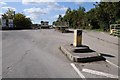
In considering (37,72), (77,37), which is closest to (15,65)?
(37,72)

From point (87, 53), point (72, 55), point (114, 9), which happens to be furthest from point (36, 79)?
point (114, 9)

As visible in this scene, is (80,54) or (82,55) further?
(80,54)

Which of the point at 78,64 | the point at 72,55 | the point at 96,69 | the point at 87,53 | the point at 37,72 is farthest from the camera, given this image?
the point at 87,53

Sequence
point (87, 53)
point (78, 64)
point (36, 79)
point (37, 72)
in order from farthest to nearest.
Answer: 1. point (87, 53)
2. point (78, 64)
3. point (37, 72)
4. point (36, 79)

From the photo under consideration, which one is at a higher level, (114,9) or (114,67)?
(114,9)

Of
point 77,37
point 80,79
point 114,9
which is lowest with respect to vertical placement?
point 80,79

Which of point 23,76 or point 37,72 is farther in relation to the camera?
point 37,72

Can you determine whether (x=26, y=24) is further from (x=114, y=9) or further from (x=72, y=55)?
→ (x=72, y=55)

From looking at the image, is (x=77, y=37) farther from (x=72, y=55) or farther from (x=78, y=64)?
(x=78, y=64)

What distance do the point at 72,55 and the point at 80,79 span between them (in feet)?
17.1

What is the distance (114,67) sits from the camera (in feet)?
43.7

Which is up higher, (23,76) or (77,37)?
(77,37)

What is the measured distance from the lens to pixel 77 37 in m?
18.5

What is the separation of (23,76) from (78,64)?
394 centimetres
